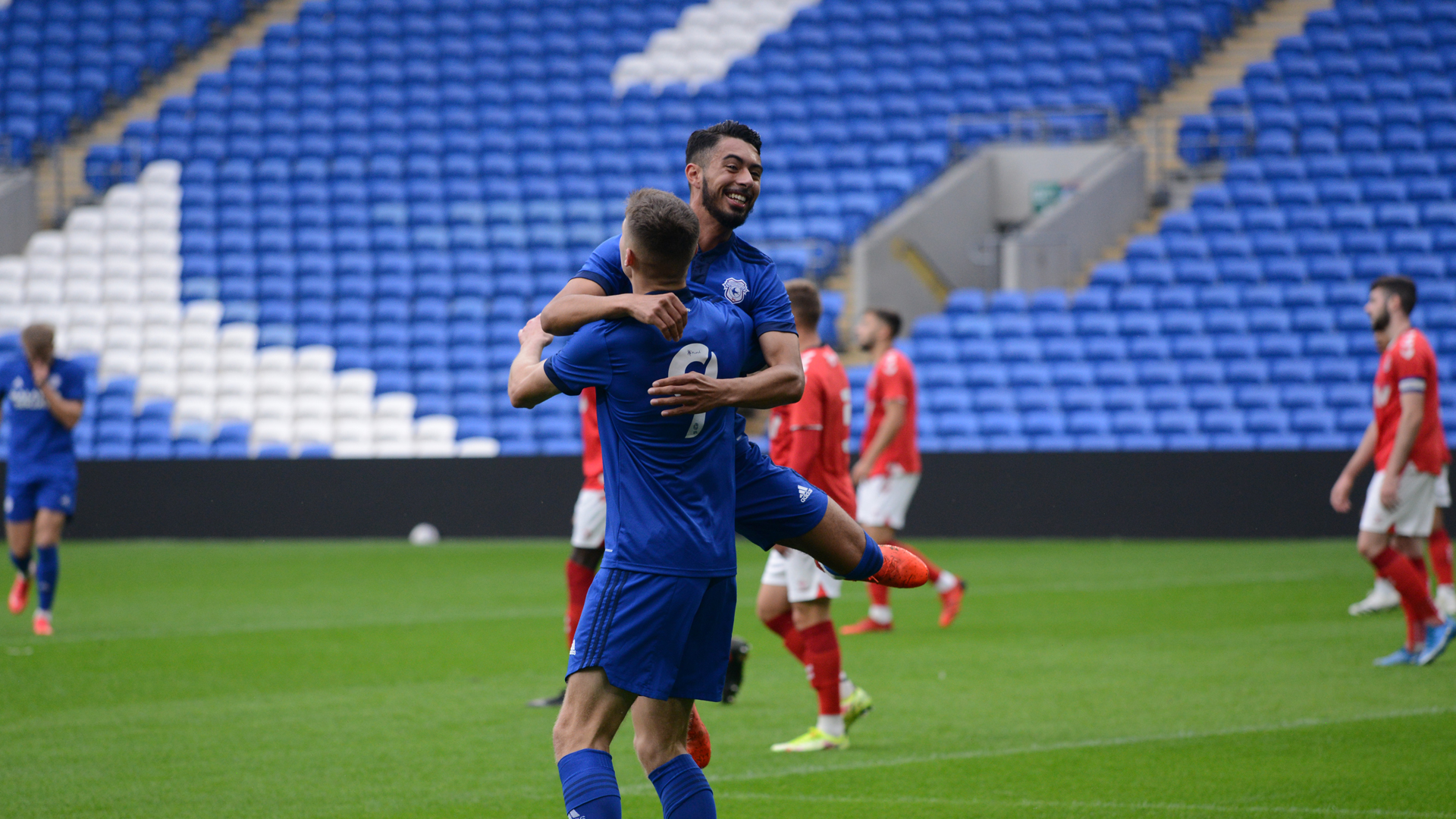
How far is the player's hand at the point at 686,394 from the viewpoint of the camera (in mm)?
3740

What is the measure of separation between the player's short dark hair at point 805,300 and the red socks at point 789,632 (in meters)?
1.37

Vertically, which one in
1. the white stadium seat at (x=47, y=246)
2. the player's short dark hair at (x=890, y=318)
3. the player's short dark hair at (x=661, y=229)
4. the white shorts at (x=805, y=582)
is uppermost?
the player's short dark hair at (x=661, y=229)

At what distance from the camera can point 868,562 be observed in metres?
4.46

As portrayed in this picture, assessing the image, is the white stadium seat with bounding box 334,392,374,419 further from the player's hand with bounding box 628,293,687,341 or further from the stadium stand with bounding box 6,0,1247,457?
the player's hand with bounding box 628,293,687,341

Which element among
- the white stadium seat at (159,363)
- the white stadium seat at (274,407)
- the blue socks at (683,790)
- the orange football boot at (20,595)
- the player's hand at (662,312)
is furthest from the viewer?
the white stadium seat at (159,363)

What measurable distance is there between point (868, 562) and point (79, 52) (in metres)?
23.9

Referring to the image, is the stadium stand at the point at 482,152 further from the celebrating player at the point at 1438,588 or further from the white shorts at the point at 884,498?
the celebrating player at the point at 1438,588

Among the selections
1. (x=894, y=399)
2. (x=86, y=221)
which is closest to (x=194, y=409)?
(x=86, y=221)

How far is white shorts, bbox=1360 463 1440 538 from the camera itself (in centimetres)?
855

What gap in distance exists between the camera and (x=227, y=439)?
18953mm

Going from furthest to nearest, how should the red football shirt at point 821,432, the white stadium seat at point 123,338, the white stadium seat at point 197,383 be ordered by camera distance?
1. the white stadium seat at point 123,338
2. the white stadium seat at point 197,383
3. the red football shirt at point 821,432

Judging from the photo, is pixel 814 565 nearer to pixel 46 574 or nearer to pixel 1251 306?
pixel 46 574

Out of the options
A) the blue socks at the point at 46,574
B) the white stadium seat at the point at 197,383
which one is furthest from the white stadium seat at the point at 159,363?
the blue socks at the point at 46,574

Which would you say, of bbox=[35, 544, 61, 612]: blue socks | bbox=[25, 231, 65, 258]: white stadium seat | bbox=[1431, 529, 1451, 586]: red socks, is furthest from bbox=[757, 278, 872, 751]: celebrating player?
bbox=[25, 231, 65, 258]: white stadium seat
